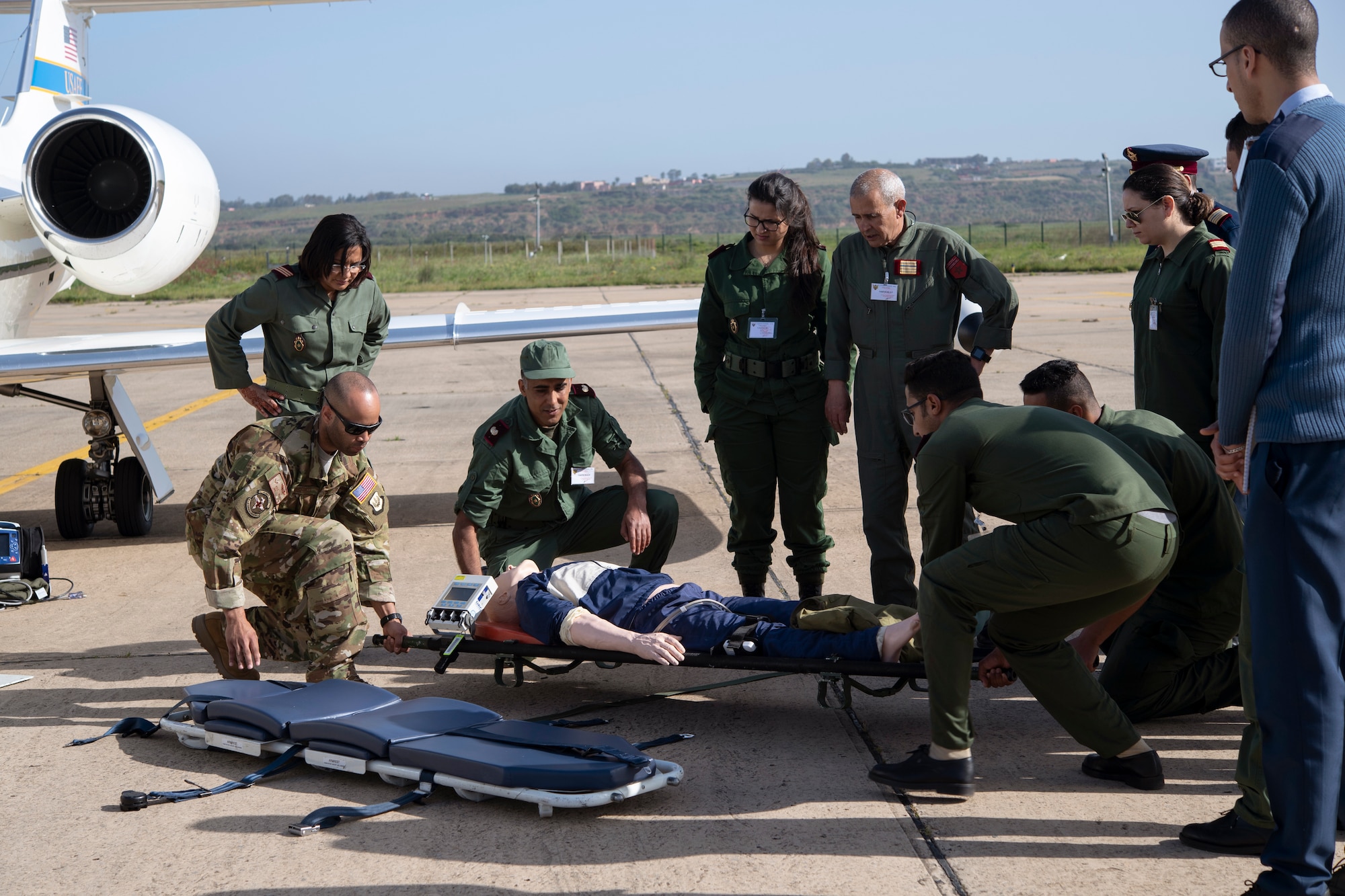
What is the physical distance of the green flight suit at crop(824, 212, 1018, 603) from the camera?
5.82 m

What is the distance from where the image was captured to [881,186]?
5723 mm

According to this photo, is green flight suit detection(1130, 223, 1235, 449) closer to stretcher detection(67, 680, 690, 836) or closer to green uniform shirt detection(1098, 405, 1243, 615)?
green uniform shirt detection(1098, 405, 1243, 615)

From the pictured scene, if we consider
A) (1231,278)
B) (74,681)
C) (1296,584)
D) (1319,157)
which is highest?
(1319,157)

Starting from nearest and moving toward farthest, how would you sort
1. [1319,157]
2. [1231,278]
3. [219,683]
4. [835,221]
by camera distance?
1. [1319,157]
2. [1231,278]
3. [219,683]
4. [835,221]

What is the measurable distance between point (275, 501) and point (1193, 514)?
377cm

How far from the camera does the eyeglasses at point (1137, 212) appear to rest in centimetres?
516

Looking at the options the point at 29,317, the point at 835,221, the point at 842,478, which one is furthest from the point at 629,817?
the point at 835,221

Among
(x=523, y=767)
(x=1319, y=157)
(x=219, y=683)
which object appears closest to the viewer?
(x=1319, y=157)

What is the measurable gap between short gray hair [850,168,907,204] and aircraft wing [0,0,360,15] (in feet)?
26.1

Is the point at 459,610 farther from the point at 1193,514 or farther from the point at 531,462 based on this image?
the point at 1193,514

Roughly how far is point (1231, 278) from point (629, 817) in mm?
2510

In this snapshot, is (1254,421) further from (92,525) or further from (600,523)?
(92,525)

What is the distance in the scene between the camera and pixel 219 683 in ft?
16.0

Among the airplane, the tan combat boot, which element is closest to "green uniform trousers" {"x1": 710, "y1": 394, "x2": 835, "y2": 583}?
the tan combat boot
